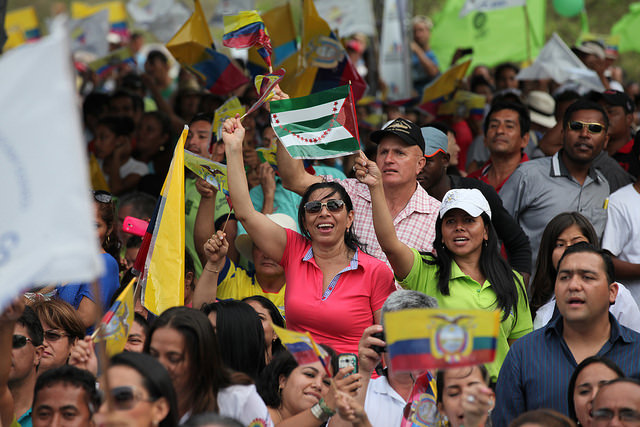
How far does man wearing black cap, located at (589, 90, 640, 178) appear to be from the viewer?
8.46 metres

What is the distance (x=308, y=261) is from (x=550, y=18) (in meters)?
15.8

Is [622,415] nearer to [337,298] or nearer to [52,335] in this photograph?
[337,298]

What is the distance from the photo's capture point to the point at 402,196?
583cm

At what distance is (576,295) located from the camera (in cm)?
472

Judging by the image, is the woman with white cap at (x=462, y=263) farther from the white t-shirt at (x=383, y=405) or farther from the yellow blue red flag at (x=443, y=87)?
the yellow blue red flag at (x=443, y=87)

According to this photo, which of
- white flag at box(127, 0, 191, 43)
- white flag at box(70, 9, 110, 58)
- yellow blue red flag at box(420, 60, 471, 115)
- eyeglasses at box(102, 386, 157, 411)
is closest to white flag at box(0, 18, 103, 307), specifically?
eyeglasses at box(102, 386, 157, 411)

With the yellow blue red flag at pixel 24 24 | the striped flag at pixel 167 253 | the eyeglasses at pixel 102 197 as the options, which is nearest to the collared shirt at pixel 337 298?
the striped flag at pixel 167 253

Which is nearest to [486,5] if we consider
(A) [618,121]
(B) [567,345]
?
(A) [618,121]

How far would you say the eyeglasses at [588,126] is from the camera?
6.96 m

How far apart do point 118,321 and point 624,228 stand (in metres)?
3.78

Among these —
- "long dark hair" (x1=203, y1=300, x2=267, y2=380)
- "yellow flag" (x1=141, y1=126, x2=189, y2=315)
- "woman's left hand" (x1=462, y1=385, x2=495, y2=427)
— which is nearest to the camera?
"woman's left hand" (x1=462, y1=385, x2=495, y2=427)

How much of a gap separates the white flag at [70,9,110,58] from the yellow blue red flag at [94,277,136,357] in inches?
283

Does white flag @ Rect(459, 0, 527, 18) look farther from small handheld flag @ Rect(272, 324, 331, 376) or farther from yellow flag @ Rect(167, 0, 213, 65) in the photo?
small handheld flag @ Rect(272, 324, 331, 376)

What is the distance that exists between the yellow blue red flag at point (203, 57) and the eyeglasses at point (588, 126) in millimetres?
2763
